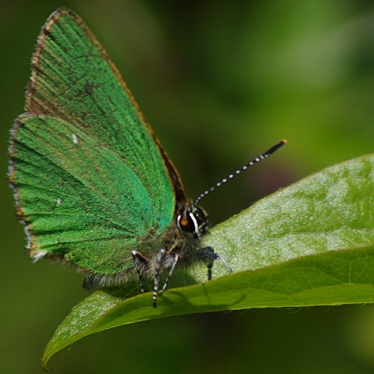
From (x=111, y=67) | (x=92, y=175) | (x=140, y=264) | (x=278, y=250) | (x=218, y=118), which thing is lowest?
(x=278, y=250)

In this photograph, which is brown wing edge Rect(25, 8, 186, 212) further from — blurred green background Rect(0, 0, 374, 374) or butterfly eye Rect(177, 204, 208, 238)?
blurred green background Rect(0, 0, 374, 374)

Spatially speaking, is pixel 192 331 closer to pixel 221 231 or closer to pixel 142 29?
pixel 221 231

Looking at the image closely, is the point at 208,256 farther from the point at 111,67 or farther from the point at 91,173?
the point at 111,67

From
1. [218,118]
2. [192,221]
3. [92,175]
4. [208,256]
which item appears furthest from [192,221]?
[218,118]

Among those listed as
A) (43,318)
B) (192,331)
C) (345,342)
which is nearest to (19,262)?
(43,318)

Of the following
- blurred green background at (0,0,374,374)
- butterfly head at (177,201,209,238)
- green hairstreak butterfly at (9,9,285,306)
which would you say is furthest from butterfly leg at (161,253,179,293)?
blurred green background at (0,0,374,374)

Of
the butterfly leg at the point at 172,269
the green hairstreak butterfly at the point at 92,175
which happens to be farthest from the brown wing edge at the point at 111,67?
the butterfly leg at the point at 172,269
